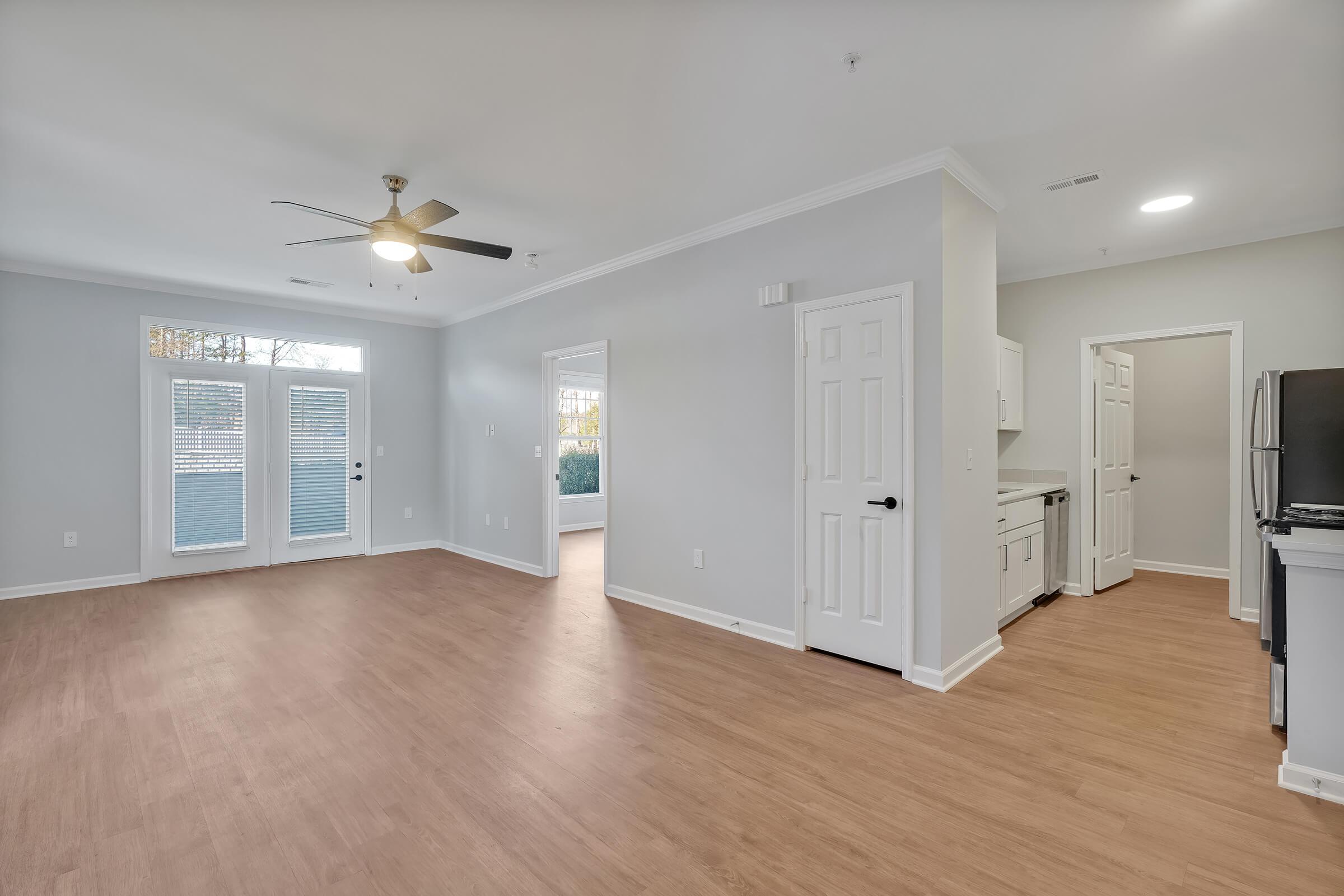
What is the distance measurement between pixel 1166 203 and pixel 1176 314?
4.06 feet

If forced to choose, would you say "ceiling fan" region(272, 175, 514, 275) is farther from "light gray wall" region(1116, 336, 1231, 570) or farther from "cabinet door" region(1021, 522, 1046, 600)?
"light gray wall" region(1116, 336, 1231, 570)

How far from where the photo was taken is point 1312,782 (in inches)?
86.0

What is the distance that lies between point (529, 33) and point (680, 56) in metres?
0.57

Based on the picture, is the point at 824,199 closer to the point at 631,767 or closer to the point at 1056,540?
the point at 631,767

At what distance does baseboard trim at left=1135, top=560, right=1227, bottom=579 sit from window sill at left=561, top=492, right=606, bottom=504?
6460 mm

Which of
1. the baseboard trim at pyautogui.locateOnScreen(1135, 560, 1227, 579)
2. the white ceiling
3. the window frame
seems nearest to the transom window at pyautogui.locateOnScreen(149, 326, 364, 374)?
the window frame

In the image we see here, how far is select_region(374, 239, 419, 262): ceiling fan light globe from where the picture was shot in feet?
10.8

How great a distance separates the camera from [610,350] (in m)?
4.98

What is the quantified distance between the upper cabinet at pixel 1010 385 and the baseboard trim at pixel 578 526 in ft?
19.0

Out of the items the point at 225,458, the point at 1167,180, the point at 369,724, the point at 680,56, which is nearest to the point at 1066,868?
the point at 369,724

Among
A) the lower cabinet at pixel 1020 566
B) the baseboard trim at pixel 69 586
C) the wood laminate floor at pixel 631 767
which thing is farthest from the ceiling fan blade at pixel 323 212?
the lower cabinet at pixel 1020 566

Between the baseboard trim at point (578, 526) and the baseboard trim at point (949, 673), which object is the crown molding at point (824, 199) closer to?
the baseboard trim at point (949, 673)

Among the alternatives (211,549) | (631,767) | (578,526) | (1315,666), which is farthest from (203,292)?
(1315,666)

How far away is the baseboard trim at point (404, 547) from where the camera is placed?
6.89 meters
